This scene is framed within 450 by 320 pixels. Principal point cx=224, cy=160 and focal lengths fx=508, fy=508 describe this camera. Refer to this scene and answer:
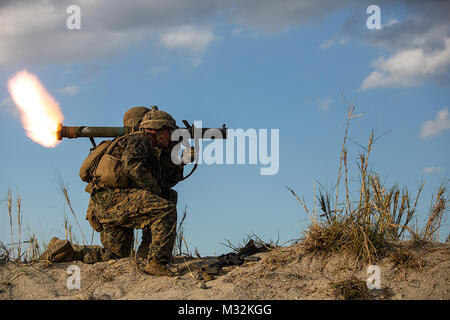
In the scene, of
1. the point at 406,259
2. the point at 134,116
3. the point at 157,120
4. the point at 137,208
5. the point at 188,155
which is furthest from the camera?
the point at 134,116

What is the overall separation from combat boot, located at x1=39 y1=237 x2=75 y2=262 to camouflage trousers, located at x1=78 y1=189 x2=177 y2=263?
8.6 inches

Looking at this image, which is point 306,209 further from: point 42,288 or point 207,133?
point 42,288

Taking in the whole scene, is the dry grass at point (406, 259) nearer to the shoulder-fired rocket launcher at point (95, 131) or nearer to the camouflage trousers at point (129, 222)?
the camouflage trousers at point (129, 222)

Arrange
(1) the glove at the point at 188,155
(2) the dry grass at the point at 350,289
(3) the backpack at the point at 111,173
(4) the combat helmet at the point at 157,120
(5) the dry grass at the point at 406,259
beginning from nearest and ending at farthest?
(2) the dry grass at the point at 350,289, (5) the dry grass at the point at 406,259, (3) the backpack at the point at 111,173, (4) the combat helmet at the point at 157,120, (1) the glove at the point at 188,155

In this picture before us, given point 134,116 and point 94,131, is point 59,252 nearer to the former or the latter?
point 94,131

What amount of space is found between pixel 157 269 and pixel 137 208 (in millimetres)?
822

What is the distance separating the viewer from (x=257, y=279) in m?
5.56

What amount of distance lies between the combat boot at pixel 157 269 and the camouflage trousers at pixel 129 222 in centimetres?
6

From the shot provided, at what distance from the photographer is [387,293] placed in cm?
502

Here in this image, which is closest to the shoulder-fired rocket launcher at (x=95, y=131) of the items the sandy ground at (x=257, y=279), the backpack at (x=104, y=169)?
the backpack at (x=104, y=169)

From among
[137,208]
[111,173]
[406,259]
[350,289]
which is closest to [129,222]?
[137,208]

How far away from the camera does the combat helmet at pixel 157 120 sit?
272 inches

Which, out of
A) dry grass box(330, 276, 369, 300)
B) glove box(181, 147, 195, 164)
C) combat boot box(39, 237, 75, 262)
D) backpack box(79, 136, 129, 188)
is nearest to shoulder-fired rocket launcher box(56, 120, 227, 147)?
glove box(181, 147, 195, 164)
